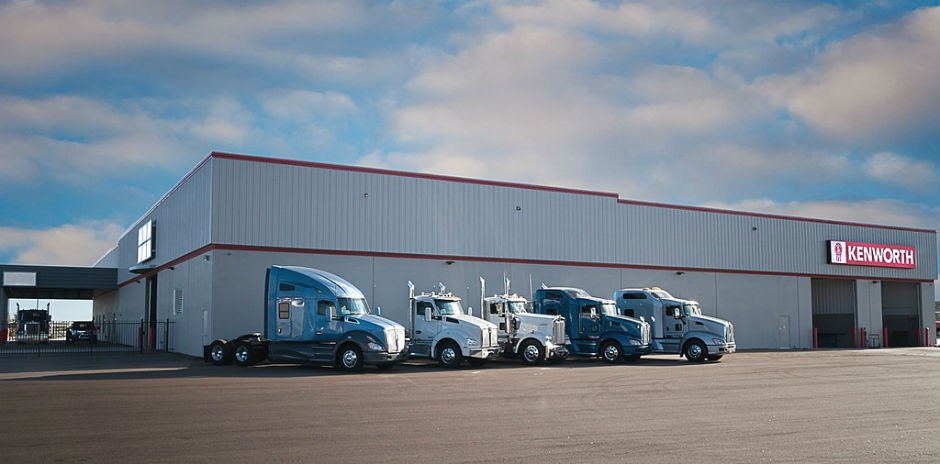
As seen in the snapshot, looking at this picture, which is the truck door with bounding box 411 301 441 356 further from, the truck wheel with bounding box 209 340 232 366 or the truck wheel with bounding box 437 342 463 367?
the truck wheel with bounding box 209 340 232 366

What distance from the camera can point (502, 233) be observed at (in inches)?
1513

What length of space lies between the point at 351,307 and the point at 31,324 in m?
40.7

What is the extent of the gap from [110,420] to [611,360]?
2088 cm

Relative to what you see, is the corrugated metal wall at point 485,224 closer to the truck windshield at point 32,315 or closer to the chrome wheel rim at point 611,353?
the chrome wheel rim at point 611,353

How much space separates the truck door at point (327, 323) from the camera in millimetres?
25797

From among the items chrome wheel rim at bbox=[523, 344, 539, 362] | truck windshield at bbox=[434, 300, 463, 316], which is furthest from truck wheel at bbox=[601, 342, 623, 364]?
truck windshield at bbox=[434, 300, 463, 316]

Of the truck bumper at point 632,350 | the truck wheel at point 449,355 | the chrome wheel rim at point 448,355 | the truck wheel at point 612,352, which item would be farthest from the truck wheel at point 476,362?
the truck bumper at point 632,350

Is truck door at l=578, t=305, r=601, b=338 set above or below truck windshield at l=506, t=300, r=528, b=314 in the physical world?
below

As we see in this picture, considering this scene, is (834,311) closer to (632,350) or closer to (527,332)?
(632,350)

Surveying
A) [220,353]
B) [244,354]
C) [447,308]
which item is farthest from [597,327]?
[220,353]

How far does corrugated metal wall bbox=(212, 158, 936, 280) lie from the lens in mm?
32906

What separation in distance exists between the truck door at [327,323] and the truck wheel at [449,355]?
362 centimetres

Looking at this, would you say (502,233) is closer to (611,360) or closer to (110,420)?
(611,360)

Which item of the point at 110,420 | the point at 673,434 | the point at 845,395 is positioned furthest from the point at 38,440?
the point at 845,395
